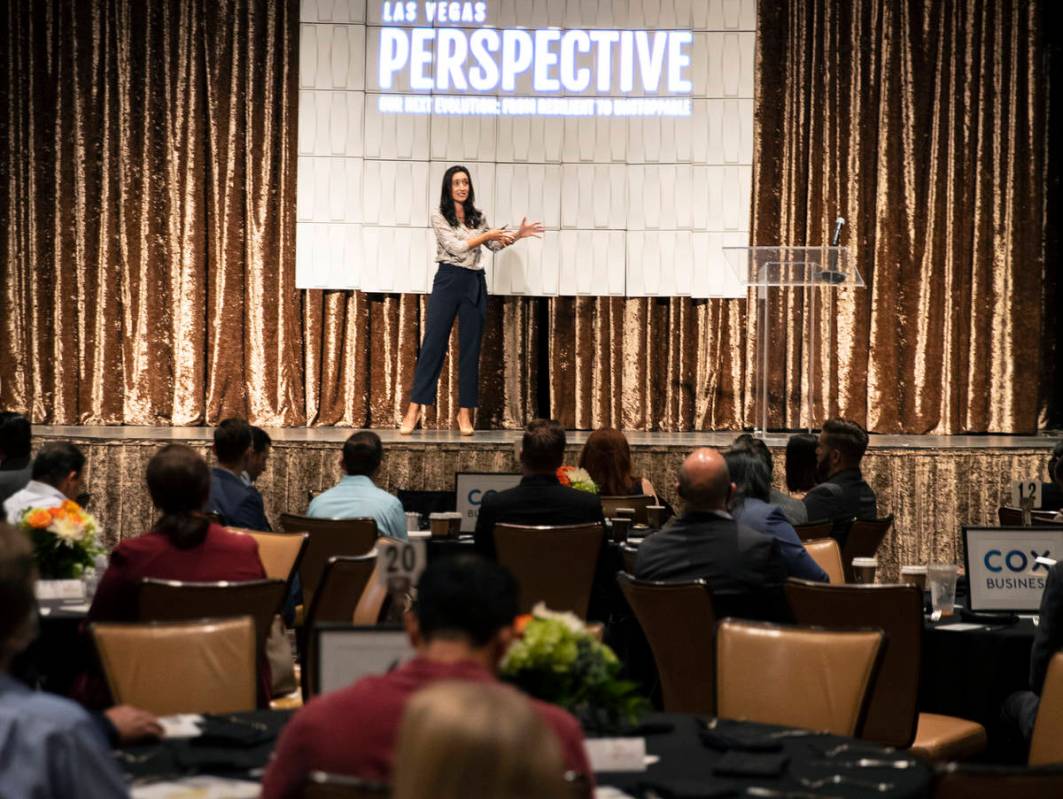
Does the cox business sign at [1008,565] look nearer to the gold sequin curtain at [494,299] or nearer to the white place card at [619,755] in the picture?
the white place card at [619,755]

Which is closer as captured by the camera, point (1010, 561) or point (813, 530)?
point (1010, 561)

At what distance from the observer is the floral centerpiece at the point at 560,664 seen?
102 inches

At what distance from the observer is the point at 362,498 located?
6.03 meters

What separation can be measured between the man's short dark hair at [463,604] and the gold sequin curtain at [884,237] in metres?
8.90

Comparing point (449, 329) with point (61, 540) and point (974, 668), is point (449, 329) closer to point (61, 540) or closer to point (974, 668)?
point (61, 540)

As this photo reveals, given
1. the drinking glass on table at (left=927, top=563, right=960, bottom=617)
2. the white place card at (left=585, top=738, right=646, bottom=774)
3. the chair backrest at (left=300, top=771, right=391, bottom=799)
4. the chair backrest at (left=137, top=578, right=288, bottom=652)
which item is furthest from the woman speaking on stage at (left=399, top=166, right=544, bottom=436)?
the chair backrest at (left=300, top=771, right=391, bottom=799)

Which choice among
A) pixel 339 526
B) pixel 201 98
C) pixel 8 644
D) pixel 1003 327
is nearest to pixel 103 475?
pixel 201 98

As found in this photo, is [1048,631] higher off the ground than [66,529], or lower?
lower

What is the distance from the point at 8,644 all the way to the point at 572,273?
878cm

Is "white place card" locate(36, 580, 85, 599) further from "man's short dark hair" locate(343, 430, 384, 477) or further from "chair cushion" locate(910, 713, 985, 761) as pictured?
"chair cushion" locate(910, 713, 985, 761)

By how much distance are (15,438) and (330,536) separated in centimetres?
169

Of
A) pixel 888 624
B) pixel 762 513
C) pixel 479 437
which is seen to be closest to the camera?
pixel 888 624

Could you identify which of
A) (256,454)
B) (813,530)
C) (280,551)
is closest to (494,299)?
(256,454)

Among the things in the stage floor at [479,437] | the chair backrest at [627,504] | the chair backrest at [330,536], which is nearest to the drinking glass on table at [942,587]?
the chair backrest at [330,536]
